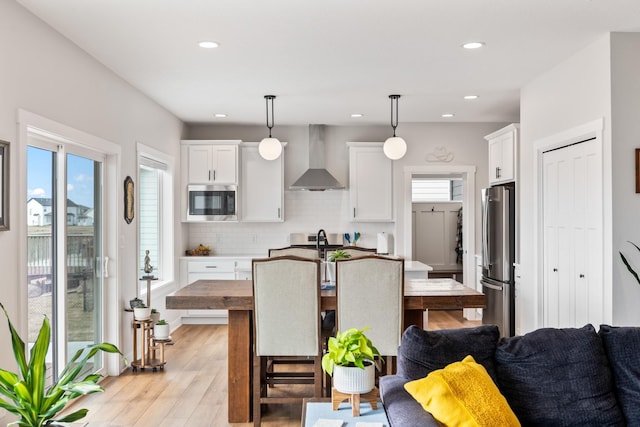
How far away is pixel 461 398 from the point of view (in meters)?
2.01

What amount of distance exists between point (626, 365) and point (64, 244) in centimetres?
355

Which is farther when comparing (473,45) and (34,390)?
(473,45)

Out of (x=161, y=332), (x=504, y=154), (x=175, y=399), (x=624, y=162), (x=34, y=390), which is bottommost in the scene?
(x=175, y=399)

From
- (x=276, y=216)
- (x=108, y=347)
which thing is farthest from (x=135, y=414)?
(x=276, y=216)

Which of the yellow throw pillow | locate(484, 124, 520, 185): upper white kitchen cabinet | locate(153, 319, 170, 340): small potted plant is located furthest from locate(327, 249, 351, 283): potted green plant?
locate(484, 124, 520, 185): upper white kitchen cabinet

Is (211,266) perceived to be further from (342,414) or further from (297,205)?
(342,414)

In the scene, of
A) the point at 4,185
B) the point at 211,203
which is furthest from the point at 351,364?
the point at 211,203

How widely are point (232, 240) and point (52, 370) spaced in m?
3.67

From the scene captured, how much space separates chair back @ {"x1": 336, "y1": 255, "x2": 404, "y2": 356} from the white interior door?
1519mm

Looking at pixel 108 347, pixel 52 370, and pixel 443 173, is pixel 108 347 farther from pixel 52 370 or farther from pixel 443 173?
pixel 443 173

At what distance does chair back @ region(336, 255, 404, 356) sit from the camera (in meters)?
3.45

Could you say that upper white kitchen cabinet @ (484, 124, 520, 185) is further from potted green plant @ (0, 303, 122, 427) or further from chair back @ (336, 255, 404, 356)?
potted green plant @ (0, 303, 122, 427)

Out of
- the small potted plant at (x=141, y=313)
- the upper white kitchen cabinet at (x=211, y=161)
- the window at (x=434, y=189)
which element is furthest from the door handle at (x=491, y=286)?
the window at (x=434, y=189)

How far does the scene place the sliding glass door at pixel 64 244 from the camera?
3.63 metres
